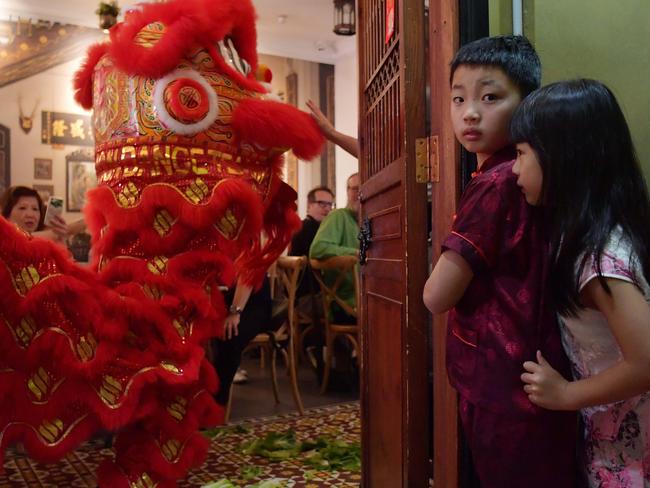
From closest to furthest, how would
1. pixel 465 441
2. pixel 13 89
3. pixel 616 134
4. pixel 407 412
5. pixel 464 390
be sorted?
pixel 616 134
pixel 464 390
pixel 465 441
pixel 407 412
pixel 13 89

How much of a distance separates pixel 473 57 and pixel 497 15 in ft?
0.97

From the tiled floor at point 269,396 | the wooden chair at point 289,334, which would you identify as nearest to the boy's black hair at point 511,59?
the wooden chair at point 289,334

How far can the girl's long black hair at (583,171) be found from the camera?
0.87 meters

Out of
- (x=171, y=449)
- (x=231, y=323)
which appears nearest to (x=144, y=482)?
(x=171, y=449)

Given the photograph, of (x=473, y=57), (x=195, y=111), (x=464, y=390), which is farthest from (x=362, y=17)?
(x=464, y=390)

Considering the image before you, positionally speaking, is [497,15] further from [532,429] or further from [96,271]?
[96,271]

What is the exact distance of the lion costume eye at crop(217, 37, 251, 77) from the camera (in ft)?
6.06

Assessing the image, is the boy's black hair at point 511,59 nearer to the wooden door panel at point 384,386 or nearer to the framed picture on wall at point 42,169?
the wooden door panel at point 384,386

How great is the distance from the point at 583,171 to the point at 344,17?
4.14 meters

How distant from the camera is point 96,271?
5.84 feet

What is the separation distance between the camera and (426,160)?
1.38m

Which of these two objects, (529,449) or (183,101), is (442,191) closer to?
(529,449)

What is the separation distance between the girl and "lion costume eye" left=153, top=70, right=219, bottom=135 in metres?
1.05

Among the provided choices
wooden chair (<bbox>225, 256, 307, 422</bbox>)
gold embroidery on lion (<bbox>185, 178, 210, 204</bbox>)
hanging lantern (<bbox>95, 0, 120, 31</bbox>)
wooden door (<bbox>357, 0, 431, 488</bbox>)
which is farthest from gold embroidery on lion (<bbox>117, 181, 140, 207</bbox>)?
hanging lantern (<bbox>95, 0, 120, 31</bbox>)
